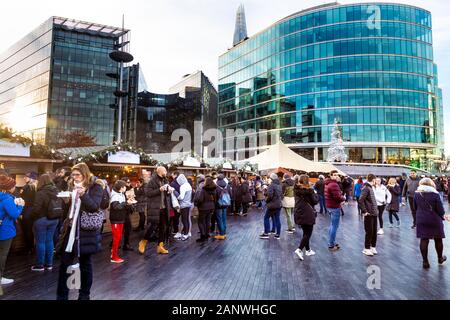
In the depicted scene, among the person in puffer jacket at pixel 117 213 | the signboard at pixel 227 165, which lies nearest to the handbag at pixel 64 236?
the person in puffer jacket at pixel 117 213

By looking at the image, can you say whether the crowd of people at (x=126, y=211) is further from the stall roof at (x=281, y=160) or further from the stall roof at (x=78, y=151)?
the stall roof at (x=281, y=160)

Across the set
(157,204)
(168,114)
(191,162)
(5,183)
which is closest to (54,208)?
(5,183)

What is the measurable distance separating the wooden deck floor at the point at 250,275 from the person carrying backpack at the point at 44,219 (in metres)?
0.32

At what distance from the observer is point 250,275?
17.1ft

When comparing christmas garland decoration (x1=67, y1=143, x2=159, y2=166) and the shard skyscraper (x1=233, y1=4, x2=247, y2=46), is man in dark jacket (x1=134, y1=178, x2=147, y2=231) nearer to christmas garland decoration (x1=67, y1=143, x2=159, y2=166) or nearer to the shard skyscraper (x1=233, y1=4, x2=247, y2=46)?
christmas garland decoration (x1=67, y1=143, x2=159, y2=166)

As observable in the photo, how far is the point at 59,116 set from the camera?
67.1 m

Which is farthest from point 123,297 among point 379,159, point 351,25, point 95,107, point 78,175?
point 95,107

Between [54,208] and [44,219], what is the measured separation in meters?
0.28

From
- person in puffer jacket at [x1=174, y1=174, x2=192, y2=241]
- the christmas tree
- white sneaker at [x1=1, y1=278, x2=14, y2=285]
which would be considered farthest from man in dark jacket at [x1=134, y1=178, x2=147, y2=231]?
the christmas tree

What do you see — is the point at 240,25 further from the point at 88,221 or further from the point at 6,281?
the point at 88,221

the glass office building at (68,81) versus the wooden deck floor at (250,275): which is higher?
the glass office building at (68,81)

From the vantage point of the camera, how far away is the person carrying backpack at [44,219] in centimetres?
539

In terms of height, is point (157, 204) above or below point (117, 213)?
above
